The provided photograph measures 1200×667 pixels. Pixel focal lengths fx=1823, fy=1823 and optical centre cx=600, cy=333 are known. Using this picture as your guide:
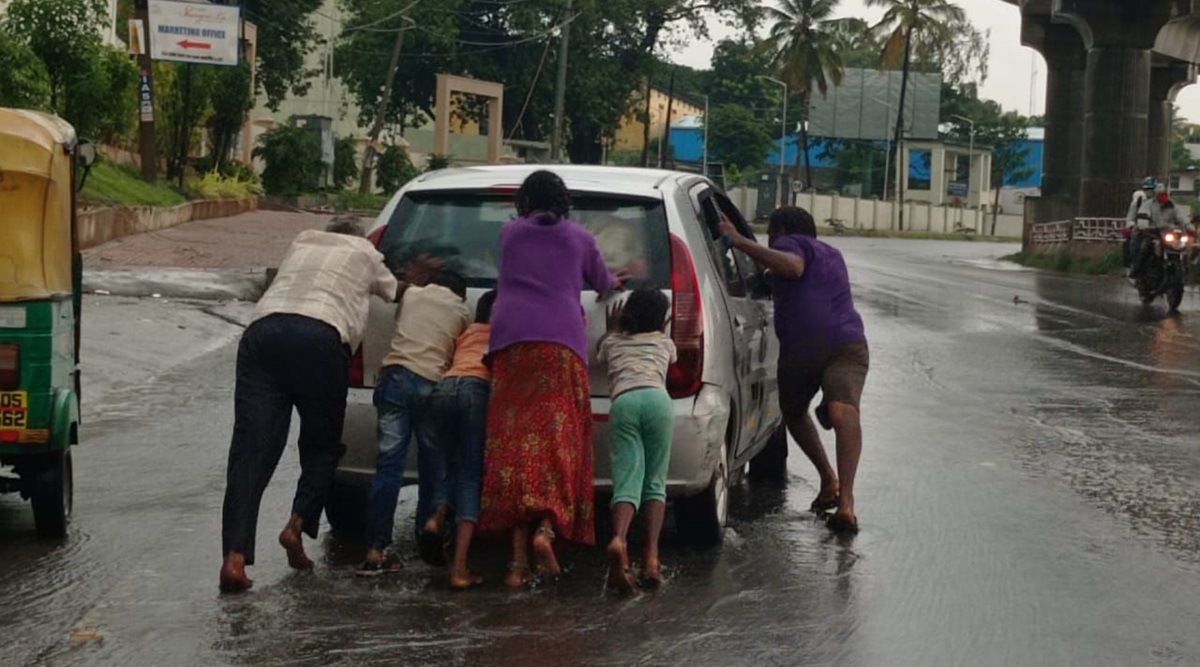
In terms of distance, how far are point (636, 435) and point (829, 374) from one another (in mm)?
1754

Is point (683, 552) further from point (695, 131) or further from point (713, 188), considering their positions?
point (695, 131)

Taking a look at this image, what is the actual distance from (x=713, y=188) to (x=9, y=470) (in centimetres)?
420

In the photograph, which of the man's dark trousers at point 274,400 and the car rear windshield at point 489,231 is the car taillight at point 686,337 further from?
the man's dark trousers at point 274,400

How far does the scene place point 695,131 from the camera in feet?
386

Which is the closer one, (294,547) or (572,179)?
(294,547)

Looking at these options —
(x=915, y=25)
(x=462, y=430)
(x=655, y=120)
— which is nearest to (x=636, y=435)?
(x=462, y=430)

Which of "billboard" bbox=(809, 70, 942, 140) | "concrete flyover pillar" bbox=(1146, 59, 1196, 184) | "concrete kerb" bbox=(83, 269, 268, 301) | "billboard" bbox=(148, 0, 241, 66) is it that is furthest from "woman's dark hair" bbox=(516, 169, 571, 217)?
"billboard" bbox=(809, 70, 942, 140)

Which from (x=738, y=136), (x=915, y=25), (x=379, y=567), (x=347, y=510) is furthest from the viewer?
(x=738, y=136)

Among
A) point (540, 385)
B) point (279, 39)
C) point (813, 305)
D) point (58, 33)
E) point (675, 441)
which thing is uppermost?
point (279, 39)

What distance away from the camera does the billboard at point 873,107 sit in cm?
10344

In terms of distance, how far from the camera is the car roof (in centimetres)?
748

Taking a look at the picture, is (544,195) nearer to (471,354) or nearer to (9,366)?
(471,354)

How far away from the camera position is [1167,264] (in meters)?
23.9

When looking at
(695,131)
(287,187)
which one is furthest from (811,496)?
(695,131)
